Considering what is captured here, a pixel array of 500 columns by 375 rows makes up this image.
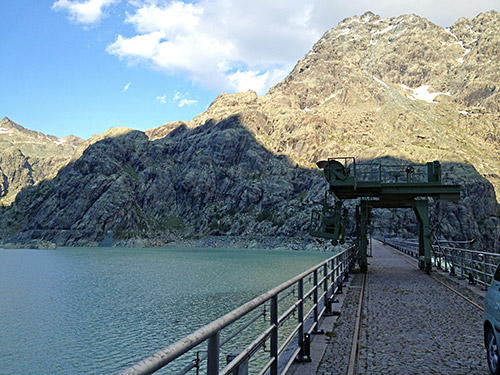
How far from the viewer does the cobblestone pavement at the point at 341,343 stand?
27.0 feet

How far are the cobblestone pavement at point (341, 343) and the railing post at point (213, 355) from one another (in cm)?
524

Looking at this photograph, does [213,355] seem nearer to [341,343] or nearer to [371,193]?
[341,343]

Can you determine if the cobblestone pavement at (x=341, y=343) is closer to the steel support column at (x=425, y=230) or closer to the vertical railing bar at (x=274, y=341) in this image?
the vertical railing bar at (x=274, y=341)

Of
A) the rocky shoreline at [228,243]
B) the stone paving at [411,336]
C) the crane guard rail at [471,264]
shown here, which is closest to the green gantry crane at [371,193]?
the crane guard rail at [471,264]

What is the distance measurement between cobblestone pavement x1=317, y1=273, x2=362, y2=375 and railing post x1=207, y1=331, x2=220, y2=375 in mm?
5239

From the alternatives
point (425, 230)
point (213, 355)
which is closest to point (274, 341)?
point (213, 355)

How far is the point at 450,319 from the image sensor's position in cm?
1329

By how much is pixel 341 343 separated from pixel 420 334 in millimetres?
2794

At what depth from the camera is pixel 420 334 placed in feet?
37.0

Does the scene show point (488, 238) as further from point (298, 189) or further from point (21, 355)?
point (21, 355)

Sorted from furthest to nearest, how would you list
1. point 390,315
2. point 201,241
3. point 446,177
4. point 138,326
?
point 201,241
point 446,177
point 138,326
point 390,315

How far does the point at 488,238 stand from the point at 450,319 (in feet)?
478

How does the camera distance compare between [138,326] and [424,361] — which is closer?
[424,361]

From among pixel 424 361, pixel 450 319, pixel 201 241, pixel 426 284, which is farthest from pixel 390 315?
pixel 201 241
